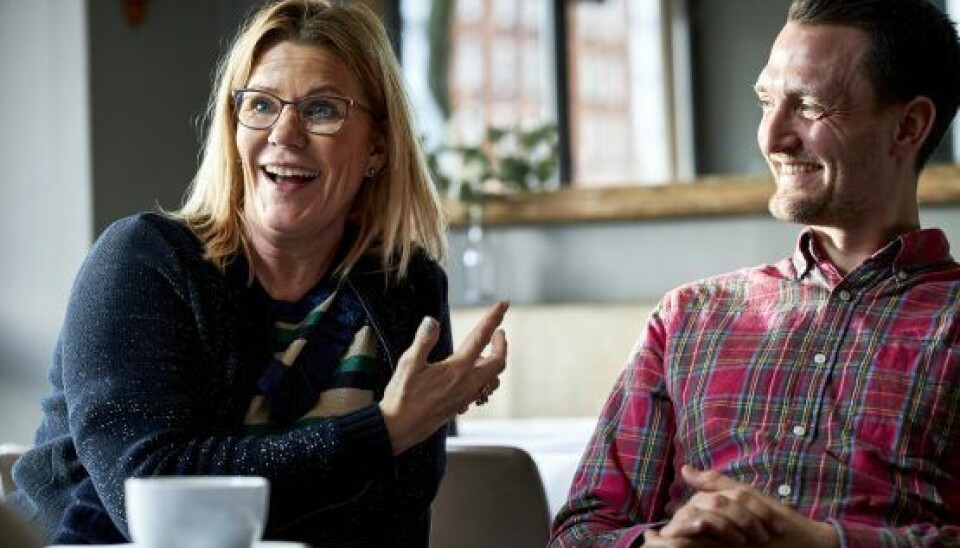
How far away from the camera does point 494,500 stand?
5.63ft

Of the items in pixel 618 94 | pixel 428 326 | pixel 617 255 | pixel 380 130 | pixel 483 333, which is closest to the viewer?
pixel 428 326

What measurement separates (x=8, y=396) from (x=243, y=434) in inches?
123

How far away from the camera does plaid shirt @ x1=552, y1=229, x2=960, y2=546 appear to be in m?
1.54

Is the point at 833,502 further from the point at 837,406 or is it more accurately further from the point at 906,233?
the point at 906,233

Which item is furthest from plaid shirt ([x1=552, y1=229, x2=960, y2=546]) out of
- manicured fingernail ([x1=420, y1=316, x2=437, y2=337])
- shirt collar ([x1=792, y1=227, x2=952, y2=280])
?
manicured fingernail ([x1=420, y1=316, x2=437, y2=337])

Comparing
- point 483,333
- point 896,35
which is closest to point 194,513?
point 483,333

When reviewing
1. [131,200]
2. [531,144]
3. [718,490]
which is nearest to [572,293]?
[531,144]

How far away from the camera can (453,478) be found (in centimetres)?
179

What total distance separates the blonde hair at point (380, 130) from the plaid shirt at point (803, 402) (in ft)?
1.16

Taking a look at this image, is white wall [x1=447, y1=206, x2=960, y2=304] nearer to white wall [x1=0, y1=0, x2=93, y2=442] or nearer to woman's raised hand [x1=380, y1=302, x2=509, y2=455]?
white wall [x1=0, y1=0, x2=93, y2=442]

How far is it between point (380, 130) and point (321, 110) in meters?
0.13

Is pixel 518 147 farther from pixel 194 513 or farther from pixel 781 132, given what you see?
pixel 194 513

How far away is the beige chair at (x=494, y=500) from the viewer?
5.59 feet

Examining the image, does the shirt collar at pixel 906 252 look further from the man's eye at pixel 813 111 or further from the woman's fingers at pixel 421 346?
the woman's fingers at pixel 421 346
